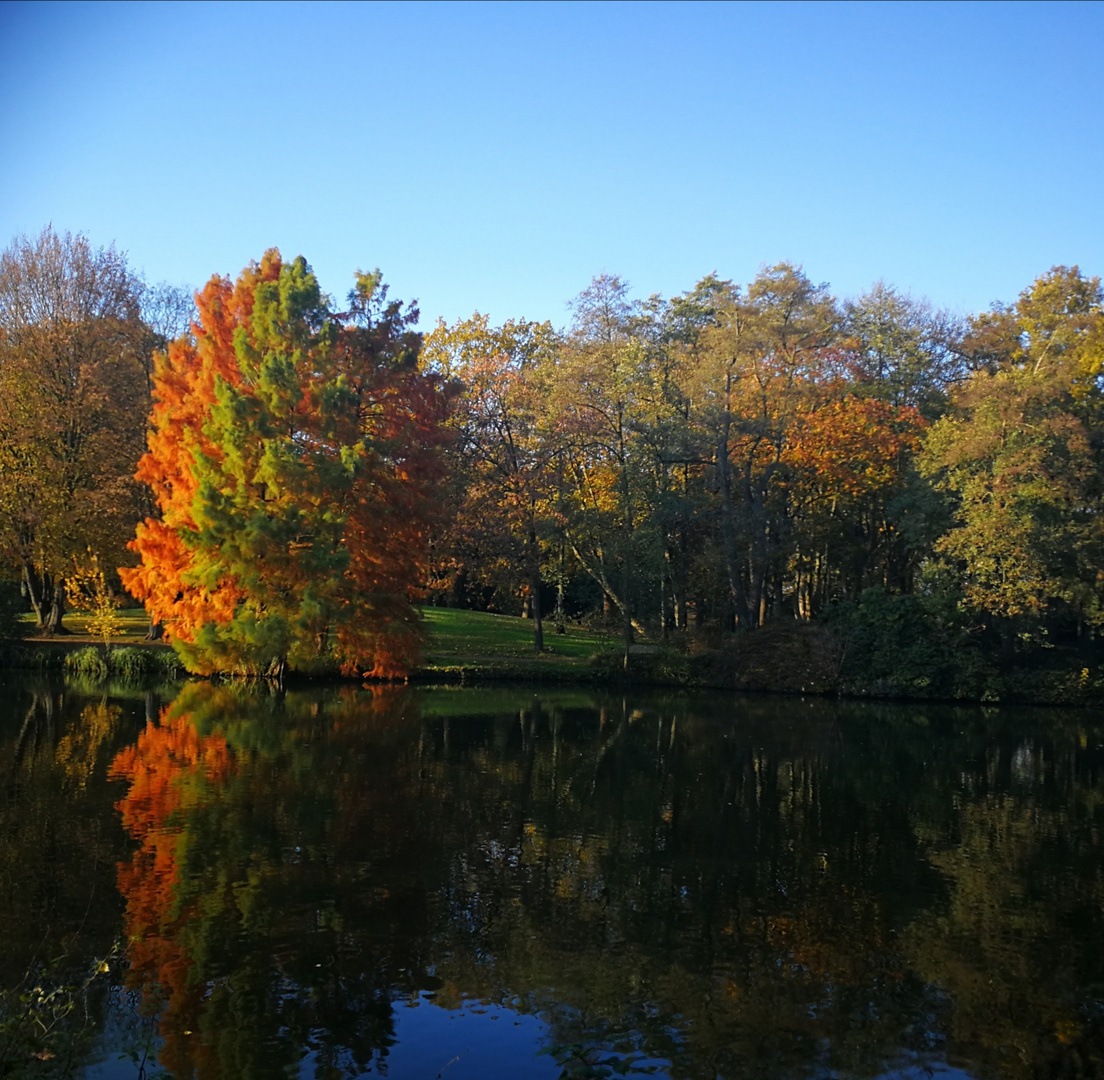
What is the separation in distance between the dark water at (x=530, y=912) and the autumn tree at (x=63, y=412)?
1521 centimetres

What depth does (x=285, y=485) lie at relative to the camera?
90.9ft

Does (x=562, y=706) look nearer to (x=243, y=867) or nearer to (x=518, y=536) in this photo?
(x=518, y=536)

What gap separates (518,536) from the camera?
35594 millimetres

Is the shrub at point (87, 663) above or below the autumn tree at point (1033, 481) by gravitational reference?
→ below

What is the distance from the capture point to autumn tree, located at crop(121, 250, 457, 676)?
27734mm

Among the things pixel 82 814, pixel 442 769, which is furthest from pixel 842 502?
pixel 82 814

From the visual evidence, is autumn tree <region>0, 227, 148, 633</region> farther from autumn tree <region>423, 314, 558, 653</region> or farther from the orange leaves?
the orange leaves

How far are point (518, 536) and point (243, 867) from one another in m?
24.8

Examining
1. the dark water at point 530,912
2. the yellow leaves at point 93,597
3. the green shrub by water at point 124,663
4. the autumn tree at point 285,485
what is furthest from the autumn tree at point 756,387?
the yellow leaves at point 93,597

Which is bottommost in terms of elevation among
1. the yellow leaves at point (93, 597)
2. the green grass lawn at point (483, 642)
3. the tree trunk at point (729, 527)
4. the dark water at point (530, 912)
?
the dark water at point (530, 912)

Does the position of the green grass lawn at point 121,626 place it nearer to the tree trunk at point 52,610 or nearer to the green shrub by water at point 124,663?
the tree trunk at point 52,610

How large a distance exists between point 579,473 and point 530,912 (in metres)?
28.7

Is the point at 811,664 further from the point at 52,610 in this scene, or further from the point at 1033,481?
the point at 52,610

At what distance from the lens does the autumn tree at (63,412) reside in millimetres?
33281
